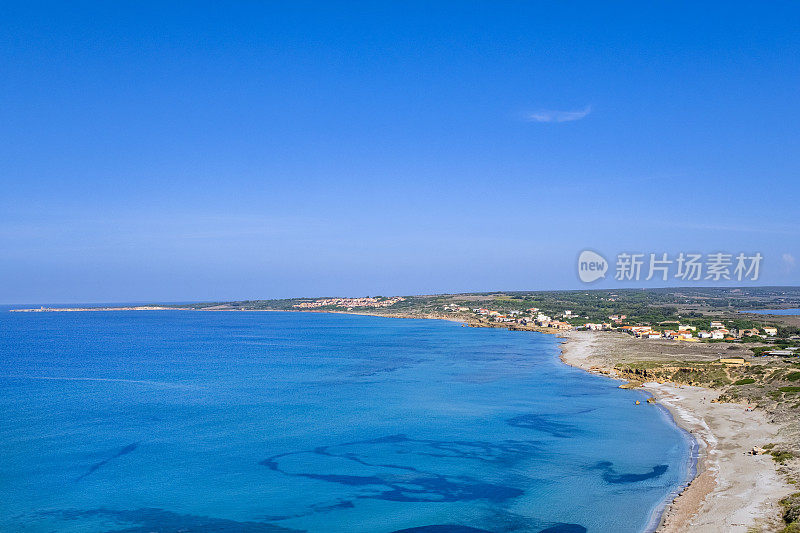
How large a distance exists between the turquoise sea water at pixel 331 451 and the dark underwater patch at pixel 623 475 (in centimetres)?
11

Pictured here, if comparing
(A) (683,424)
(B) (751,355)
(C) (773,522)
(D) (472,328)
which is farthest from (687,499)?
(D) (472,328)

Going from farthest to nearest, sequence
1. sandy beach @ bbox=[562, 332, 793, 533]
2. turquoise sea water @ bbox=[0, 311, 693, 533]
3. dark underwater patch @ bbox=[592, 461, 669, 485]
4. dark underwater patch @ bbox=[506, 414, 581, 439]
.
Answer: dark underwater patch @ bbox=[506, 414, 581, 439], dark underwater patch @ bbox=[592, 461, 669, 485], turquoise sea water @ bbox=[0, 311, 693, 533], sandy beach @ bbox=[562, 332, 793, 533]

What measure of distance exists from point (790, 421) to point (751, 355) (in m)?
27.3

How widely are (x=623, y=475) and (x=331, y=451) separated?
1280 centimetres

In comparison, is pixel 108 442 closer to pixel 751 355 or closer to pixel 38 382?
pixel 38 382

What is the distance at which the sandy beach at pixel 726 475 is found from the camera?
55.0 feet

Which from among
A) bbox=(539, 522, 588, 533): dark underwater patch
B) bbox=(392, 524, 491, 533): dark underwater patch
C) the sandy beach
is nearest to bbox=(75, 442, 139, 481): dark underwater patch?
bbox=(392, 524, 491, 533): dark underwater patch

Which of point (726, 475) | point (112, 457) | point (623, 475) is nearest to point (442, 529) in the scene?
point (623, 475)

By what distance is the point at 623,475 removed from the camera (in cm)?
2233

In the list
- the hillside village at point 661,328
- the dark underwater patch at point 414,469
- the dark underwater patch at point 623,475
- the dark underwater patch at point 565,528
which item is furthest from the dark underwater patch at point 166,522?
the hillside village at point 661,328

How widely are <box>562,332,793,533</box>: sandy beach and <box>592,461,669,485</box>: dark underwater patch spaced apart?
4.82 ft

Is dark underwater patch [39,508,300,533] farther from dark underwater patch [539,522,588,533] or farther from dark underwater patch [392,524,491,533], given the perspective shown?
dark underwater patch [539,522,588,533]

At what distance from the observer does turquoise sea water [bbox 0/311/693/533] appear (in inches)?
723

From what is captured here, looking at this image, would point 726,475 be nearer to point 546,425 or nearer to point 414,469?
point 546,425
